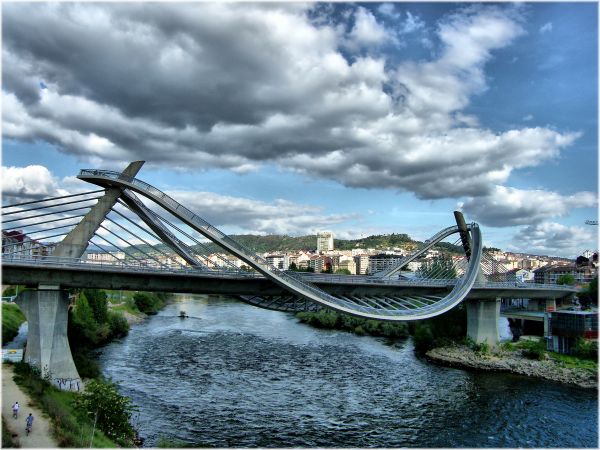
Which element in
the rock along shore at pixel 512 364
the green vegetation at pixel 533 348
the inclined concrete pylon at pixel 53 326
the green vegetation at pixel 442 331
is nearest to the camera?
the inclined concrete pylon at pixel 53 326

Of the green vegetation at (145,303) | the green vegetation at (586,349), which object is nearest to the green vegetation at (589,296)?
the green vegetation at (586,349)

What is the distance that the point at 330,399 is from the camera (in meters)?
29.8

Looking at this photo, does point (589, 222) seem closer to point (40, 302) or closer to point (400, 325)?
point (400, 325)

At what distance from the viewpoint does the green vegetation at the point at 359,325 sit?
5712 centimetres

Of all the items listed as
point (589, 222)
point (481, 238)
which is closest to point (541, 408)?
point (481, 238)

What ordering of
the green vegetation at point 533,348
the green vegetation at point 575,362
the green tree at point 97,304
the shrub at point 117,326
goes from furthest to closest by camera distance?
1. the shrub at point 117,326
2. the green tree at point 97,304
3. the green vegetation at point 533,348
4. the green vegetation at point 575,362

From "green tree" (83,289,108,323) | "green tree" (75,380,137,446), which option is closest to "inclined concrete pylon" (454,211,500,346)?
"green tree" (75,380,137,446)

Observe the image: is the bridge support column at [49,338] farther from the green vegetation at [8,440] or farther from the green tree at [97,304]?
the green tree at [97,304]

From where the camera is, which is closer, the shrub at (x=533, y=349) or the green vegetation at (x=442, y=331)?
the shrub at (x=533, y=349)

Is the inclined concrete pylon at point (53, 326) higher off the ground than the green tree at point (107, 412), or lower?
higher

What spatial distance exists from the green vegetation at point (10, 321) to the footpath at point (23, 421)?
23.2m

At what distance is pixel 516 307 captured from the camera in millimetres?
59438

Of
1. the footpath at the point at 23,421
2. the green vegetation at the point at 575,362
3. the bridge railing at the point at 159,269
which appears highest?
the bridge railing at the point at 159,269

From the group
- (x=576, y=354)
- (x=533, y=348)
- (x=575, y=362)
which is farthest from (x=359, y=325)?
(x=575, y=362)
